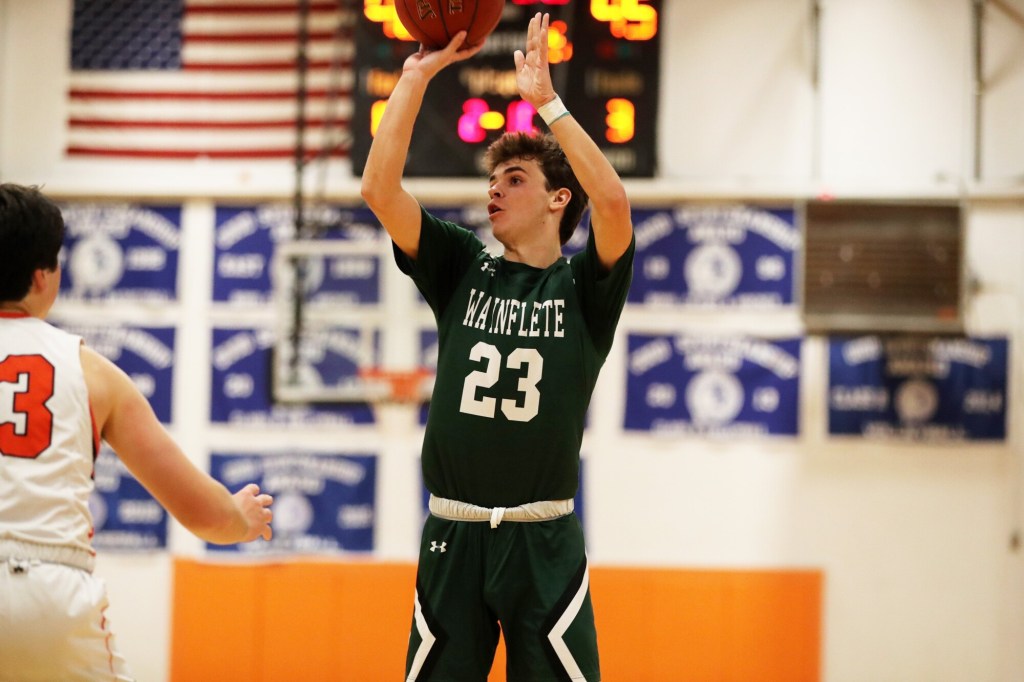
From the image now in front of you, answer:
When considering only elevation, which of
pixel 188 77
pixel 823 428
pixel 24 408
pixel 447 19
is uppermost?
pixel 188 77

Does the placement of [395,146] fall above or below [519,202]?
above

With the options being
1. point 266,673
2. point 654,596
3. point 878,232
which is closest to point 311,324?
point 266,673

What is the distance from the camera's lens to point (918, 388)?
21.7 ft

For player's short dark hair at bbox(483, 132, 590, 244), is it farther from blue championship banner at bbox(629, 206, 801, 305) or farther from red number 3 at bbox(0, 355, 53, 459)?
blue championship banner at bbox(629, 206, 801, 305)

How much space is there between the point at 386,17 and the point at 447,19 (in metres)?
3.34

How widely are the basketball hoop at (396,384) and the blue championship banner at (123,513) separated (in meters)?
1.69

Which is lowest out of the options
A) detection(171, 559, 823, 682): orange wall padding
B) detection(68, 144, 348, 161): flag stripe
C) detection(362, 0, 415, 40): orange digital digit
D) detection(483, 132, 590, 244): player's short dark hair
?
detection(171, 559, 823, 682): orange wall padding

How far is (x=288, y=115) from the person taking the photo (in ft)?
23.9

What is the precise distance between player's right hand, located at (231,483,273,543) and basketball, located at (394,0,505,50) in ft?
5.04

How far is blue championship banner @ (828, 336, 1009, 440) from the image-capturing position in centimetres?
654

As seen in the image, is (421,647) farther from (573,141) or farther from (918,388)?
(918,388)

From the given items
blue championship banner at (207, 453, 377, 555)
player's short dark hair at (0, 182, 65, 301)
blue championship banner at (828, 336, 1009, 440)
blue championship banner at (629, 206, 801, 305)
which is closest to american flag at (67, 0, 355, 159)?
blue championship banner at (207, 453, 377, 555)

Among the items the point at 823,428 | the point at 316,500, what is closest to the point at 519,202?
the point at 823,428

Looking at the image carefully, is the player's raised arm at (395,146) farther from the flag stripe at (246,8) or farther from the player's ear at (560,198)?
the flag stripe at (246,8)
